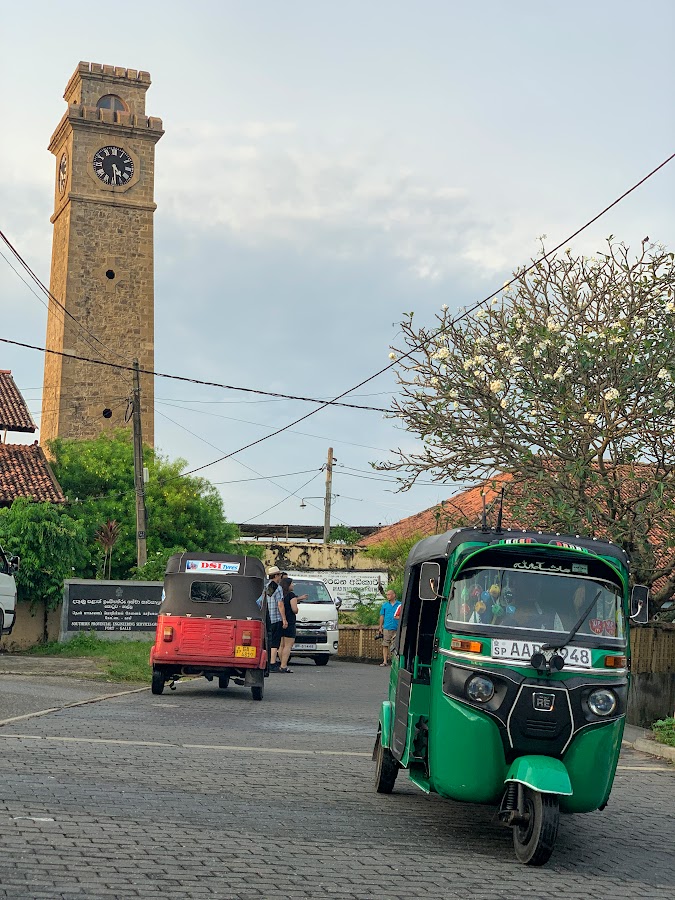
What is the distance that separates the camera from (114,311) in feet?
203

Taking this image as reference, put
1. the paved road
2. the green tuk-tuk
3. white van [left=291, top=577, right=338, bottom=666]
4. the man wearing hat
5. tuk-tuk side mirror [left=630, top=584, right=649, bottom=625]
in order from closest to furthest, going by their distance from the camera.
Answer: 1. the paved road
2. the green tuk-tuk
3. tuk-tuk side mirror [left=630, top=584, right=649, bottom=625]
4. the man wearing hat
5. white van [left=291, top=577, right=338, bottom=666]

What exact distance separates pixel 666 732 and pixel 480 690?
8460 millimetres

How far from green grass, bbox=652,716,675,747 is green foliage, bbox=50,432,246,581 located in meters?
31.1

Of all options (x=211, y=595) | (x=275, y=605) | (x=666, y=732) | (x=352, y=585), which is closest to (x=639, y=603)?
(x=666, y=732)

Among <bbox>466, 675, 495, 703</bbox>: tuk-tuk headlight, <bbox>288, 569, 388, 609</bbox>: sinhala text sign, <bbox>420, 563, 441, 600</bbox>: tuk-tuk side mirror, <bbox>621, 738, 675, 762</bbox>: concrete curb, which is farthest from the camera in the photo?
<bbox>288, 569, 388, 609</bbox>: sinhala text sign

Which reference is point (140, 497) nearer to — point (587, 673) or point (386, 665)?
point (386, 665)

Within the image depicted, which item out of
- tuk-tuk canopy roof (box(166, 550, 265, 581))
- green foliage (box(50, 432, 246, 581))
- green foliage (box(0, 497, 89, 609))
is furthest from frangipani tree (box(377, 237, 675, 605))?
green foliage (box(50, 432, 246, 581))

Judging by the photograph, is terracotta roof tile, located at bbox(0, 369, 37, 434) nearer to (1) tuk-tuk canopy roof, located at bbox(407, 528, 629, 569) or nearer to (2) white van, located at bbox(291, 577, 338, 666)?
(2) white van, located at bbox(291, 577, 338, 666)

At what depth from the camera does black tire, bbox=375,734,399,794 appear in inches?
430

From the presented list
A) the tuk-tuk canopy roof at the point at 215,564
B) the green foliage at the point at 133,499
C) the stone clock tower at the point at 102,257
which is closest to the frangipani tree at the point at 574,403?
the tuk-tuk canopy roof at the point at 215,564

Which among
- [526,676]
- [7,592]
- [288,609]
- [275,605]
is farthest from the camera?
[7,592]

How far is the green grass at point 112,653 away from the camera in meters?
23.3

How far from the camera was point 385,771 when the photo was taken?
1102 cm

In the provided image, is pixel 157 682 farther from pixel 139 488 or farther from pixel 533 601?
pixel 139 488
